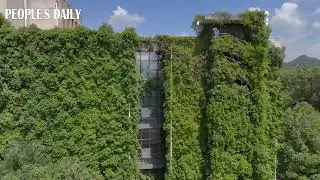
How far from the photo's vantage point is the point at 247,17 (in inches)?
895

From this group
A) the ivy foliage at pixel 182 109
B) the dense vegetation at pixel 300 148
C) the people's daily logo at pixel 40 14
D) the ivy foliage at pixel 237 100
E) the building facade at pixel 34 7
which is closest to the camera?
the ivy foliage at pixel 237 100

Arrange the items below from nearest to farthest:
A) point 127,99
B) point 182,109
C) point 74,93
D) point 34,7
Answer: point 74,93, point 127,99, point 182,109, point 34,7

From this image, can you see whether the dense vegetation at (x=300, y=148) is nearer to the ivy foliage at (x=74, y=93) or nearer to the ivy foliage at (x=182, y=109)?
the ivy foliage at (x=182, y=109)

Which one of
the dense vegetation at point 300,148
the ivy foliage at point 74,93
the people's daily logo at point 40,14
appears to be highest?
the people's daily logo at point 40,14

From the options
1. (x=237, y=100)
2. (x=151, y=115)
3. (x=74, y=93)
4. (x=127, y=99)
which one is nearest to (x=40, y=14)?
(x=74, y=93)

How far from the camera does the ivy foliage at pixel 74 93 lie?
2203cm

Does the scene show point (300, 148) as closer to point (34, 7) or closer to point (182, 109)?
point (182, 109)

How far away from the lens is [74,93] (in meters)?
22.3

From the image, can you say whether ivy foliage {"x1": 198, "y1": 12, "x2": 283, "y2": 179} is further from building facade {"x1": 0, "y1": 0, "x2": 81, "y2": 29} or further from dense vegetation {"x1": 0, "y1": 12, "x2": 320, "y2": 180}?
building facade {"x1": 0, "y1": 0, "x2": 81, "y2": 29}

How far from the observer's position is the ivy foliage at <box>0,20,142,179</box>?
2203 cm

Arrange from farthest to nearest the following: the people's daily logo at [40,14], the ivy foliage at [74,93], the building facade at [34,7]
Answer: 1. the building facade at [34,7]
2. the people's daily logo at [40,14]
3. the ivy foliage at [74,93]

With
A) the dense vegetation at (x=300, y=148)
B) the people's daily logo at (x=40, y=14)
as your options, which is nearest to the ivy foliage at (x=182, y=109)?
the dense vegetation at (x=300, y=148)

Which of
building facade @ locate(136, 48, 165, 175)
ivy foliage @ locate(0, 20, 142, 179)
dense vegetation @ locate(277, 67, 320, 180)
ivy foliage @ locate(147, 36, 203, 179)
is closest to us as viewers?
ivy foliage @ locate(0, 20, 142, 179)

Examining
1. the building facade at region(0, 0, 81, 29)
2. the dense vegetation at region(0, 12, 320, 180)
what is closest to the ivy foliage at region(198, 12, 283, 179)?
the dense vegetation at region(0, 12, 320, 180)
